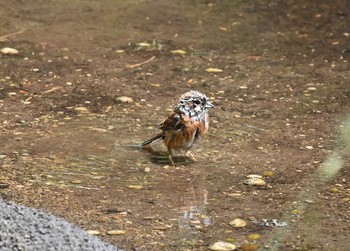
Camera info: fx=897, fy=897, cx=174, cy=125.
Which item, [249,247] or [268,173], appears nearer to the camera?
[249,247]

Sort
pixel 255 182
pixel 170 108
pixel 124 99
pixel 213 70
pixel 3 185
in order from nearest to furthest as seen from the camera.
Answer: pixel 3 185 < pixel 255 182 < pixel 170 108 < pixel 124 99 < pixel 213 70

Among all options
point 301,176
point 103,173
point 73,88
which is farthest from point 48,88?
point 301,176

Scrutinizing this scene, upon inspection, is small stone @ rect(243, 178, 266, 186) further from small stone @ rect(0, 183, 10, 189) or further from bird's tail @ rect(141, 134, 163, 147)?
small stone @ rect(0, 183, 10, 189)

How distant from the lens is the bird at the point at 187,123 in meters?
6.96

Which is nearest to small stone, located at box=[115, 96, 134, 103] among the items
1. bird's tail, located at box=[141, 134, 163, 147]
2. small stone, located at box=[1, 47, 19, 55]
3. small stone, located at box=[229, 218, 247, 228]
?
bird's tail, located at box=[141, 134, 163, 147]

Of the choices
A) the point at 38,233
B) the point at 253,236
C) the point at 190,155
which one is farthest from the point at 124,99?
the point at 38,233

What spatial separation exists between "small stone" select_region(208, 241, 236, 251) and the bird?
1532mm

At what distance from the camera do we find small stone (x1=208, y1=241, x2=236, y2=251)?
5508 millimetres

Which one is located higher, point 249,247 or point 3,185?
point 249,247

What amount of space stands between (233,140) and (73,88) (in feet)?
6.36

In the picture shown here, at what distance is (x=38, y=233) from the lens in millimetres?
5223

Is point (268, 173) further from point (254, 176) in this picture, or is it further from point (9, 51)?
point (9, 51)

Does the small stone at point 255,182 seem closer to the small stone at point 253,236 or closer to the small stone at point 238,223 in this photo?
the small stone at point 238,223

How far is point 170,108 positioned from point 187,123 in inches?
51.0
